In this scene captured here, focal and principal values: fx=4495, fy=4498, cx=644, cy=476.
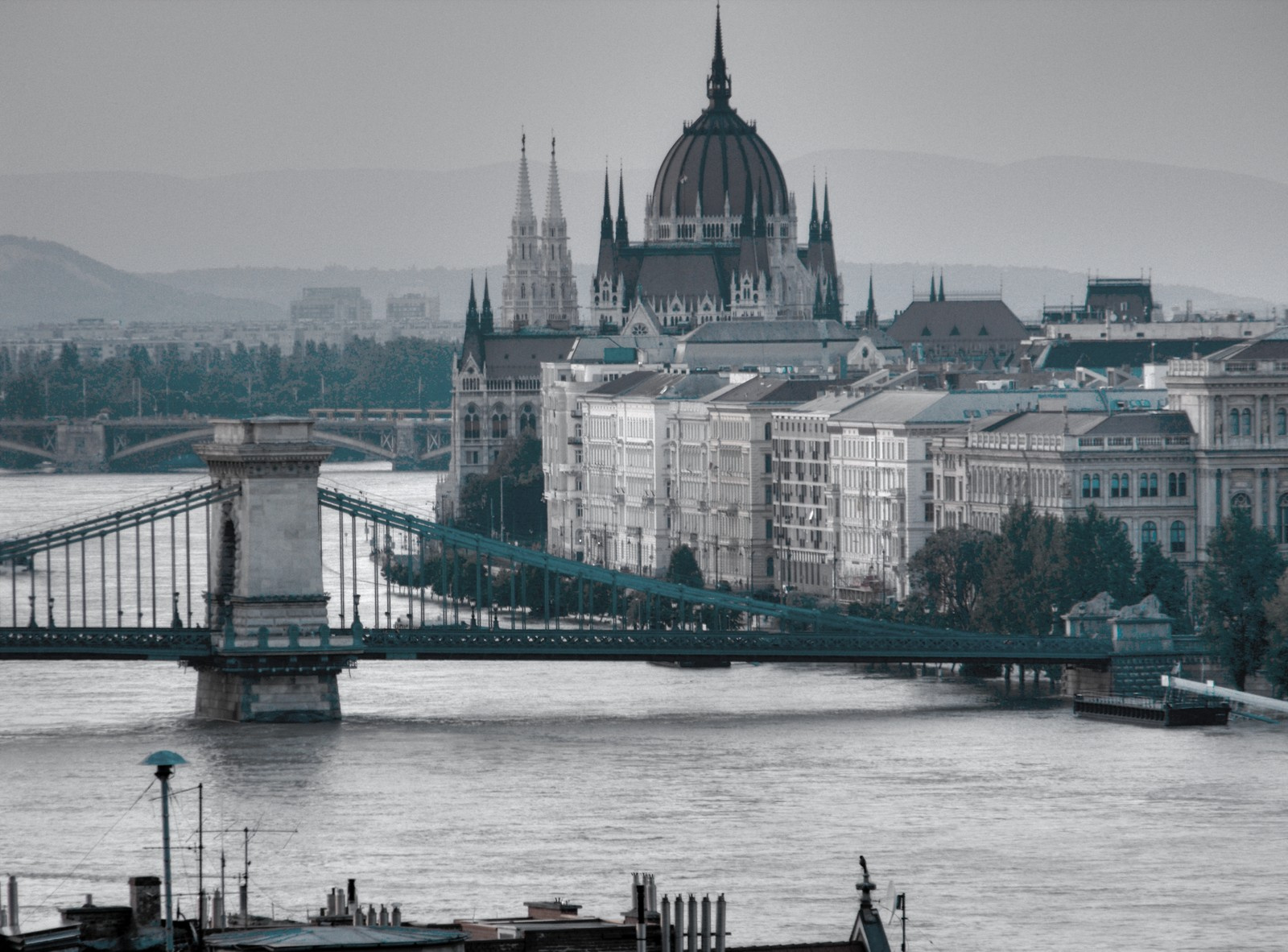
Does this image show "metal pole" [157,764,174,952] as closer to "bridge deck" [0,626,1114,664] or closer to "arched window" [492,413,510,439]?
"bridge deck" [0,626,1114,664]

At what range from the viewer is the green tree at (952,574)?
97750mm

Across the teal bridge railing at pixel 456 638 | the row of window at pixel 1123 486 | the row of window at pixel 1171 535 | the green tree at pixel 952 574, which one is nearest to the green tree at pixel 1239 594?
the teal bridge railing at pixel 456 638

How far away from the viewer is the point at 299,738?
251ft

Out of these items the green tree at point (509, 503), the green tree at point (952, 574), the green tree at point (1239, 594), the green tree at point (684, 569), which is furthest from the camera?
the green tree at point (509, 503)

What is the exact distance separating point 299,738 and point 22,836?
49.1 feet

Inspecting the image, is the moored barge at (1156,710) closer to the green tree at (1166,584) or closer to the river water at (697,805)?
the river water at (697,805)

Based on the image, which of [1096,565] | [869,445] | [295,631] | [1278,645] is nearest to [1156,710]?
[1278,645]

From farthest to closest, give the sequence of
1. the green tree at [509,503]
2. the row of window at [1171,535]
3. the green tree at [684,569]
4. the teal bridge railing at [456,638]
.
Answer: the green tree at [509,503] < the green tree at [684,569] < the row of window at [1171,535] < the teal bridge railing at [456,638]

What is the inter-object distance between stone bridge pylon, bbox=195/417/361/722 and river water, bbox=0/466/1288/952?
0.97m

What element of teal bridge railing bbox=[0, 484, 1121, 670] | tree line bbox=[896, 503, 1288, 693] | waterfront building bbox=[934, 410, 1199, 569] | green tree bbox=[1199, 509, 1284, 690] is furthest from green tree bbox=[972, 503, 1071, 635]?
waterfront building bbox=[934, 410, 1199, 569]

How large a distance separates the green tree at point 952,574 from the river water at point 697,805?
5378mm

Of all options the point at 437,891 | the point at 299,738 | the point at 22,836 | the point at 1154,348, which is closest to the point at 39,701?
the point at 299,738

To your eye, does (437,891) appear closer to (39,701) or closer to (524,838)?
(524,838)

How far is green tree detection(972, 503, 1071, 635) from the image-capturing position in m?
92.8
